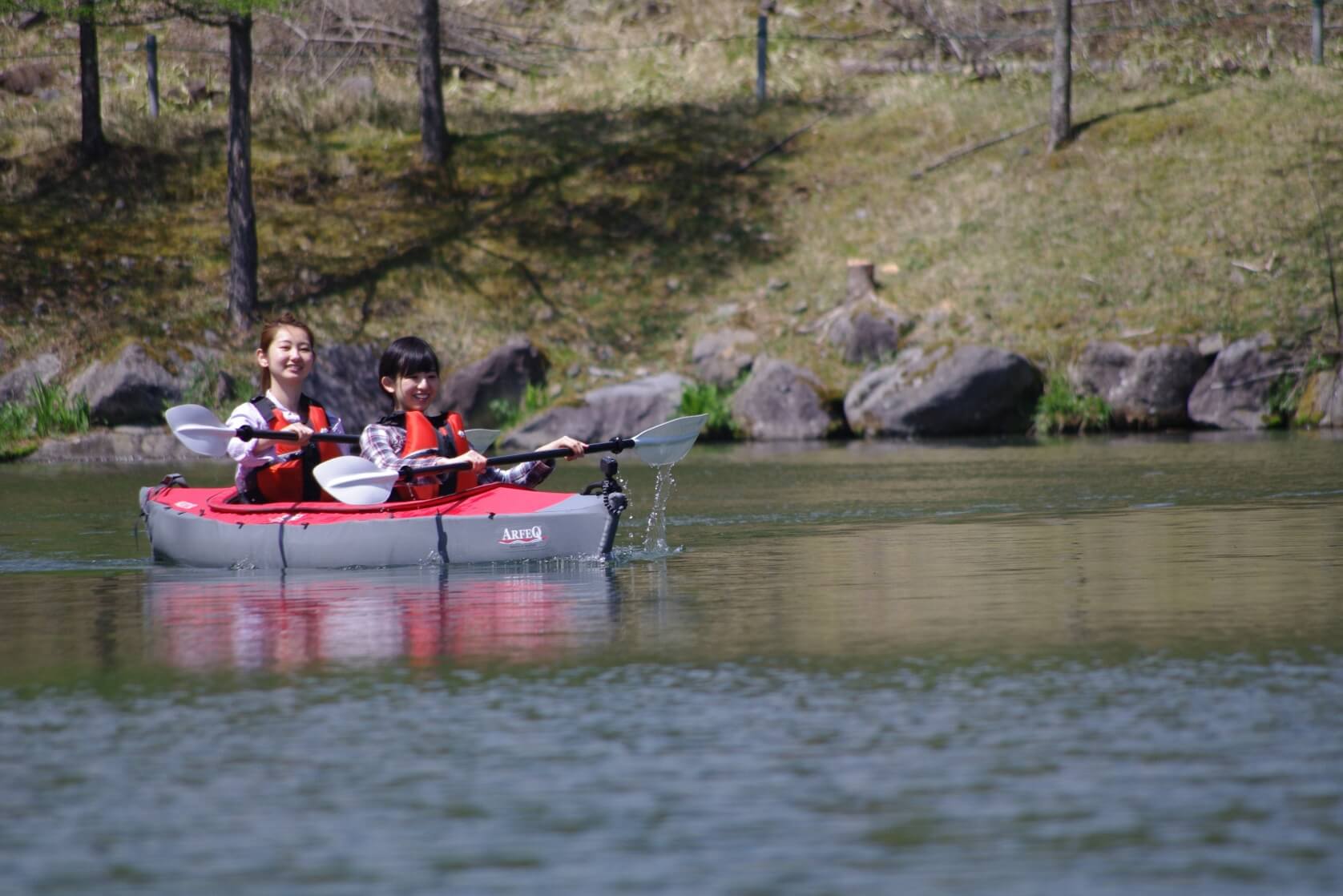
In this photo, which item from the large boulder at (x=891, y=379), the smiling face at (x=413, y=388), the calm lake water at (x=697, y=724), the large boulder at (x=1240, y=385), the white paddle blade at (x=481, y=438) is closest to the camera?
the calm lake water at (x=697, y=724)

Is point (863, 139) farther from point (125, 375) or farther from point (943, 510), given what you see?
point (943, 510)

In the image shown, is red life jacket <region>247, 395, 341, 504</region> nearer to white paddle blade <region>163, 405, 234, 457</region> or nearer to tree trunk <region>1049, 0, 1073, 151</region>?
white paddle blade <region>163, 405, 234, 457</region>

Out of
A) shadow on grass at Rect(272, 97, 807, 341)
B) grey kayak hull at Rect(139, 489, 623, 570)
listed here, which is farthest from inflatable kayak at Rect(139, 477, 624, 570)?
shadow on grass at Rect(272, 97, 807, 341)

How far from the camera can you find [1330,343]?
24891 mm

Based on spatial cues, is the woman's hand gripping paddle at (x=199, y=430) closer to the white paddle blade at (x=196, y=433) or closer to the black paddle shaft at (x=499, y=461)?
the white paddle blade at (x=196, y=433)

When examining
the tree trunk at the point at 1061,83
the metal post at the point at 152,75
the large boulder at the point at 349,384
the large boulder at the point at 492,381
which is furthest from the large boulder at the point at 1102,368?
the metal post at the point at 152,75

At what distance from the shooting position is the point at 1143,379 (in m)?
25.1

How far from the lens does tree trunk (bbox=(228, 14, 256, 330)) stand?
2689cm

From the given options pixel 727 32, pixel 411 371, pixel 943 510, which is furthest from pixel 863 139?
pixel 411 371

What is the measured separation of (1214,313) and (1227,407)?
1850mm

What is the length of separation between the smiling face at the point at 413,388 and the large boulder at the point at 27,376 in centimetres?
1615

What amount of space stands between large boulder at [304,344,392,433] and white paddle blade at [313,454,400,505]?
48.6 feet

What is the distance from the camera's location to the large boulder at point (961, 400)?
83.3ft

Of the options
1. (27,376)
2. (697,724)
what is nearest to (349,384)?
(27,376)
